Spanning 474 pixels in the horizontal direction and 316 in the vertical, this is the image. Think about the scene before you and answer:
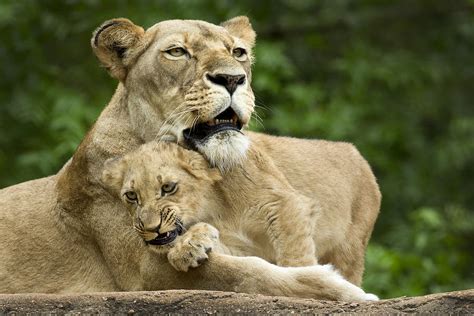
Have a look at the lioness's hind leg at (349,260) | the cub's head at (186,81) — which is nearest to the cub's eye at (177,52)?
the cub's head at (186,81)

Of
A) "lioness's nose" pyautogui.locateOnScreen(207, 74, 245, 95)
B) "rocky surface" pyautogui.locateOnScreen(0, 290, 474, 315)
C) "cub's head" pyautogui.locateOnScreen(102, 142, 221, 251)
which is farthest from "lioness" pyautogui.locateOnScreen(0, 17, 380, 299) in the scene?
"rocky surface" pyautogui.locateOnScreen(0, 290, 474, 315)

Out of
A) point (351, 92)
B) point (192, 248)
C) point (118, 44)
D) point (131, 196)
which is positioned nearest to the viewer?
point (192, 248)

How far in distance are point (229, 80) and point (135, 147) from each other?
2.49 ft

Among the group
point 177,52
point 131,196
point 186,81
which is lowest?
point 131,196

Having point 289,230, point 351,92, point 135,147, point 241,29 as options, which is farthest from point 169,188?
point 351,92

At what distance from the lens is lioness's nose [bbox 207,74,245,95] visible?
6715 mm

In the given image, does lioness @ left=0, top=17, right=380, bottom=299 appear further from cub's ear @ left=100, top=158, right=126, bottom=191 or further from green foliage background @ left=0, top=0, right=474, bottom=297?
green foliage background @ left=0, top=0, right=474, bottom=297

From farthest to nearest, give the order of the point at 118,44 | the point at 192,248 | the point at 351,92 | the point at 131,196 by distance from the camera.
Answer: the point at 351,92 → the point at 118,44 → the point at 131,196 → the point at 192,248

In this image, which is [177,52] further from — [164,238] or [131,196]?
[164,238]

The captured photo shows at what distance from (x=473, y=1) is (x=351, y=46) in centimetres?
161

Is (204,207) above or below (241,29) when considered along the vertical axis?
below

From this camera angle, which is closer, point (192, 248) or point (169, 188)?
point (192, 248)

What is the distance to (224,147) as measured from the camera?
686 centimetres

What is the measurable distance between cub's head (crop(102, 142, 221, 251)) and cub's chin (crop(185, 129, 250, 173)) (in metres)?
0.04
